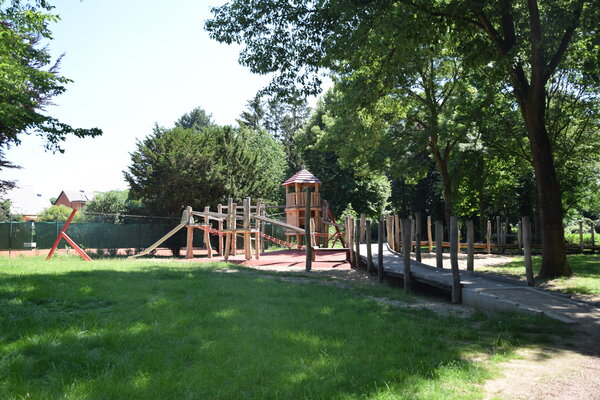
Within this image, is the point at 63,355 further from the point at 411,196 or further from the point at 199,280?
the point at 411,196

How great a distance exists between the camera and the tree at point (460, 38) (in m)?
11.9

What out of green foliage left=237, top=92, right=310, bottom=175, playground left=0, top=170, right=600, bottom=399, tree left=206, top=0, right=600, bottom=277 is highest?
green foliage left=237, top=92, right=310, bottom=175

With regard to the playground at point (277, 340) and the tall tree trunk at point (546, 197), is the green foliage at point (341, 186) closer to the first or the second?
the tall tree trunk at point (546, 197)

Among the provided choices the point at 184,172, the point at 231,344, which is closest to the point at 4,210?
the point at 184,172

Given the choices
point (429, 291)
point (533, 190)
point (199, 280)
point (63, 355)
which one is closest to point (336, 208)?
point (533, 190)

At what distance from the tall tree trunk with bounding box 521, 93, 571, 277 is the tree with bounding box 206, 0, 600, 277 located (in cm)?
3

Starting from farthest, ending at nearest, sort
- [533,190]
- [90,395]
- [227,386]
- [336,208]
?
[336,208]
[533,190]
[227,386]
[90,395]

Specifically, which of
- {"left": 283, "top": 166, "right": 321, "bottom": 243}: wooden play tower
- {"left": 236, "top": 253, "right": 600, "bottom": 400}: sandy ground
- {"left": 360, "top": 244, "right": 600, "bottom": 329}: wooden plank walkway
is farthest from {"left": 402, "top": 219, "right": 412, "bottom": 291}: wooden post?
{"left": 283, "top": 166, "right": 321, "bottom": 243}: wooden play tower

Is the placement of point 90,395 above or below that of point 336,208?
below

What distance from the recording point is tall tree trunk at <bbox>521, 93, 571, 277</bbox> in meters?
13.4

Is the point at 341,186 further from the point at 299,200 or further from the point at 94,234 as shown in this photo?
the point at 94,234

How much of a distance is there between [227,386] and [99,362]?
5.05 ft

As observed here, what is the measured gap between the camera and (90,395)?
13.7 ft

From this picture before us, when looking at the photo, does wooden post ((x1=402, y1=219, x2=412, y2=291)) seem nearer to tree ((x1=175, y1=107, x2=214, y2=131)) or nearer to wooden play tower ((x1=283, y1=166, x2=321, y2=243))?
wooden play tower ((x1=283, y1=166, x2=321, y2=243))
